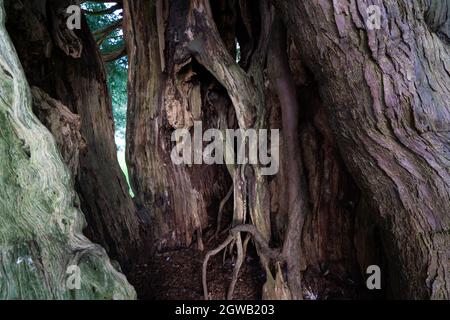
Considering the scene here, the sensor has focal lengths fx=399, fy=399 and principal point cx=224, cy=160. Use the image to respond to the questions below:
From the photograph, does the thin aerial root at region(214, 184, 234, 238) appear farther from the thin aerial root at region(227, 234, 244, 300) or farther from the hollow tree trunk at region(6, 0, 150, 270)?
the hollow tree trunk at region(6, 0, 150, 270)

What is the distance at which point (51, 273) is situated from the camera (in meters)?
1.22

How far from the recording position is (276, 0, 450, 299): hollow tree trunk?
128 cm

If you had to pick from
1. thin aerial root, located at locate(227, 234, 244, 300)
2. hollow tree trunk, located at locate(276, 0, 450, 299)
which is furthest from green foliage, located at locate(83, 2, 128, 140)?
hollow tree trunk, located at locate(276, 0, 450, 299)

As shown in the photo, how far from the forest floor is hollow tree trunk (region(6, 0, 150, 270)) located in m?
0.13

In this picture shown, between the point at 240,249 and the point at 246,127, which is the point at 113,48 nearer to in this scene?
the point at 246,127

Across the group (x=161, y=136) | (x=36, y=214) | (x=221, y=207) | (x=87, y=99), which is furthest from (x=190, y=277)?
(x=87, y=99)

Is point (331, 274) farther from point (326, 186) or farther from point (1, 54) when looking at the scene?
point (1, 54)

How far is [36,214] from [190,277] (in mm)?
836

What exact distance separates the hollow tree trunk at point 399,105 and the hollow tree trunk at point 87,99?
44.3 inches

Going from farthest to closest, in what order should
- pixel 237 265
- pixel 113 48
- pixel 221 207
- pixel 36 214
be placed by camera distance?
pixel 113 48
pixel 221 207
pixel 237 265
pixel 36 214

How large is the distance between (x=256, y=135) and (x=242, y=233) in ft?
1.52

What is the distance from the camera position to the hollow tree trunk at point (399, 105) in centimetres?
128

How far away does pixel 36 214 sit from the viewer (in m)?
1.25
